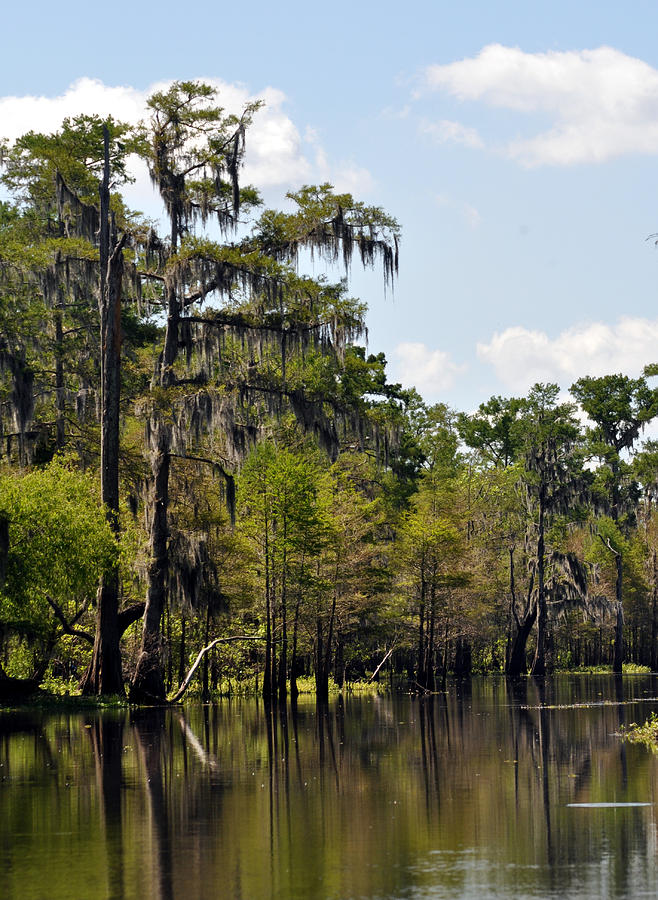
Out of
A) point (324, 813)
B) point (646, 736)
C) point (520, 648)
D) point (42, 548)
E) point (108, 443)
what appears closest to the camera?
point (324, 813)

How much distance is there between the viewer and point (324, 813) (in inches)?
600

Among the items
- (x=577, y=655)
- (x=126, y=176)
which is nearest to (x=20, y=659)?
(x=126, y=176)

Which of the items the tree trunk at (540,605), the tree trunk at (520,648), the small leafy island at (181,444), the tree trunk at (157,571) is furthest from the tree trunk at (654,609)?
the tree trunk at (157,571)

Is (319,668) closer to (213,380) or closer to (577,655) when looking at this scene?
(213,380)

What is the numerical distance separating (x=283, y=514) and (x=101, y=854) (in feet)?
116

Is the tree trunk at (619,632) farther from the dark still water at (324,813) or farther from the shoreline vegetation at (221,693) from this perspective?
the dark still water at (324,813)

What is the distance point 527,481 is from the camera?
77562mm

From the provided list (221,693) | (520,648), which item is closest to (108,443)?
(221,693)

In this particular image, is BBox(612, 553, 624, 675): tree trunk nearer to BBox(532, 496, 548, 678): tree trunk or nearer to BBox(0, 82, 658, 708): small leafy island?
BBox(532, 496, 548, 678): tree trunk

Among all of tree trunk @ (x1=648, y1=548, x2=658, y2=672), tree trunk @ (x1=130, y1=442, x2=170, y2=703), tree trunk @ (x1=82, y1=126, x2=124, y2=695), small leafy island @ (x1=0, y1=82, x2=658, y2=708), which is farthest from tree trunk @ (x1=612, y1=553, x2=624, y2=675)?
tree trunk @ (x1=82, y1=126, x2=124, y2=695)

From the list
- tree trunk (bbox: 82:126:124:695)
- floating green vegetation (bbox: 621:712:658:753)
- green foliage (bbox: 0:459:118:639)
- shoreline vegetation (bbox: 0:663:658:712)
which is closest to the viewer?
floating green vegetation (bbox: 621:712:658:753)

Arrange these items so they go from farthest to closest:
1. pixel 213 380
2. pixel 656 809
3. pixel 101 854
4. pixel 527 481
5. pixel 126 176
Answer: pixel 527 481 < pixel 126 176 < pixel 213 380 < pixel 656 809 < pixel 101 854

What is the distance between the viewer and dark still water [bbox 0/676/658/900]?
10.9m

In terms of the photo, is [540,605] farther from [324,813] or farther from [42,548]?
[324,813]
